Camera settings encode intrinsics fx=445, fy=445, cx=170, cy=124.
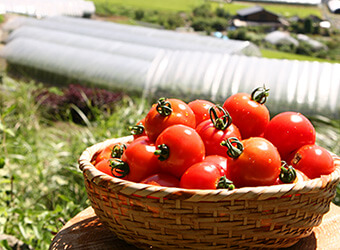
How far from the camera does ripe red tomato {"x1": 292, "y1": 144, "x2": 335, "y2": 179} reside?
4.89 feet

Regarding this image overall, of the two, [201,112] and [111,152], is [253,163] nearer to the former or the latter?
[201,112]

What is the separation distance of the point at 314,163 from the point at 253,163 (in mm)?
278

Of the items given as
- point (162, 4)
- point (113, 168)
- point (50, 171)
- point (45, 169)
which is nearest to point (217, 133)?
point (113, 168)

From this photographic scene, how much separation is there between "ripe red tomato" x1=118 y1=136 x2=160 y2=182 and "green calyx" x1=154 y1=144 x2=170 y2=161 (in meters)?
0.05

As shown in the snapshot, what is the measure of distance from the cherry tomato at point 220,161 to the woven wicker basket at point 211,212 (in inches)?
5.4

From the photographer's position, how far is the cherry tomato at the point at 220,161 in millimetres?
1406

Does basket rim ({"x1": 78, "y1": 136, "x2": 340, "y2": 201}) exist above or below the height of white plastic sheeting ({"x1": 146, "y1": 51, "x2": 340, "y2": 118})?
above

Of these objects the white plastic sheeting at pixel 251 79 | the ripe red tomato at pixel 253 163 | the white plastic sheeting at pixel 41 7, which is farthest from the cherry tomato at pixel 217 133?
the white plastic sheeting at pixel 41 7

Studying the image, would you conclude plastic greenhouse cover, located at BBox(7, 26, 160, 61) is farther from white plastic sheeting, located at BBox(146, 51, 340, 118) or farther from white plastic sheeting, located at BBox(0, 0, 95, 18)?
white plastic sheeting, located at BBox(0, 0, 95, 18)

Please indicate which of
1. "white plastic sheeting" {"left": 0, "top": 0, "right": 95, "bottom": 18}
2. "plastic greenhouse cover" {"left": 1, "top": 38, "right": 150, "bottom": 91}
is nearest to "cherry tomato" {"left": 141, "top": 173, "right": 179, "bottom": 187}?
"plastic greenhouse cover" {"left": 1, "top": 38, "right": 150, "bottom": 91}

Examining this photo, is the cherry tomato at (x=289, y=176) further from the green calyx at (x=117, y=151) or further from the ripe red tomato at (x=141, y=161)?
the green calyx at (x=117, y=151)

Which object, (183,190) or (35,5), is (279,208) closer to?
(183,190)

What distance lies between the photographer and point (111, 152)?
1.68 metres

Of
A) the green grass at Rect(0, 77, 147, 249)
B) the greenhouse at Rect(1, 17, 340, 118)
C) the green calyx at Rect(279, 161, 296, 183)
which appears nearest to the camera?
the green calyx at Rect(279, 161, 296, 183)
